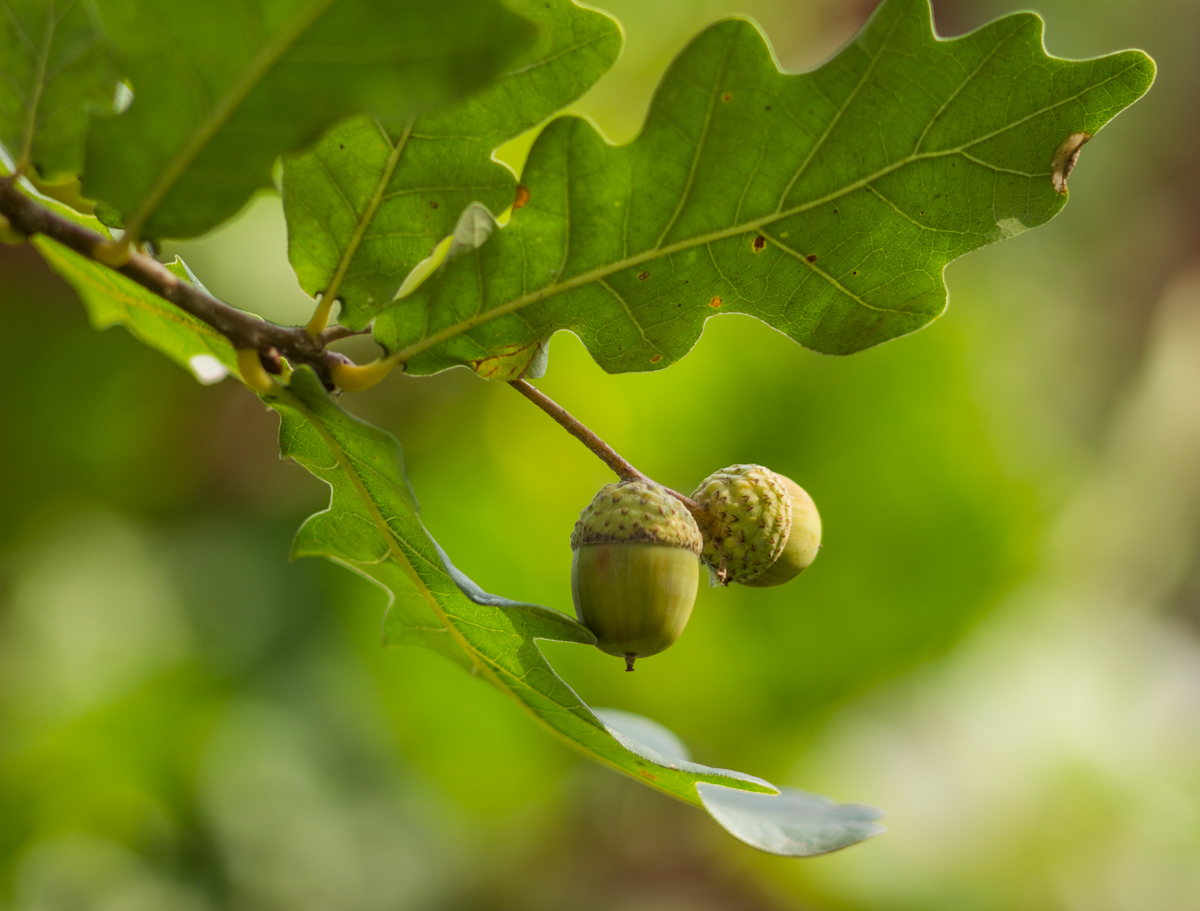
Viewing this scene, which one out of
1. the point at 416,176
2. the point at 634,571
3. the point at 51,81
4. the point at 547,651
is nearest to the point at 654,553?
the point at 634,571

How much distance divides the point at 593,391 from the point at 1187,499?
396cm

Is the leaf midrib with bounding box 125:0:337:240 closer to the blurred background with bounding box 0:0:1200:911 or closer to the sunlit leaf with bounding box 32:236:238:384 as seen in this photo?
the sunlit leaf with bounding box 32:236:238:384

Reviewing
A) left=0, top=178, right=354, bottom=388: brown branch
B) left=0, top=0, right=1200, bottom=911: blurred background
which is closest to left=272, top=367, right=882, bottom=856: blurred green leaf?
left=0, top=178, right=354, bottom=388: brown branch

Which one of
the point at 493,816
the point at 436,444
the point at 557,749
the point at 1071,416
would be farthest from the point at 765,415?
the point at 1071,416

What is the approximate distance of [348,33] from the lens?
2.00ft

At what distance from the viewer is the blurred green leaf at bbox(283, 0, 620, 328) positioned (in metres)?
0.80

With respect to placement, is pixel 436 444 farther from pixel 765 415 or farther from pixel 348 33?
pixel 348 33

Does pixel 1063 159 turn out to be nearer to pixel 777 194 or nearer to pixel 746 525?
pixel 777 194

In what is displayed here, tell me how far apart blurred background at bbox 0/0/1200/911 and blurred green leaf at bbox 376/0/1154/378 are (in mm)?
2667

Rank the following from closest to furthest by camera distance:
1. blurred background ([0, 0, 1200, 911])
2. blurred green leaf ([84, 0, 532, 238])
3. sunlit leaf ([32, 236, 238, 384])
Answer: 1. blurred green leaf ([84, 0, 532, 238])
2. sunlit leaf ([32, 236, 238, 384])
3. blurred background ([0, 0, 1200, 911])

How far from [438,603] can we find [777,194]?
463mm

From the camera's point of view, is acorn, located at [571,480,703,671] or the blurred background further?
the blurred background

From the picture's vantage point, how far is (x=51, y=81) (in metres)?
0.74

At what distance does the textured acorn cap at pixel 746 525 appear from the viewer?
104 centimetres
